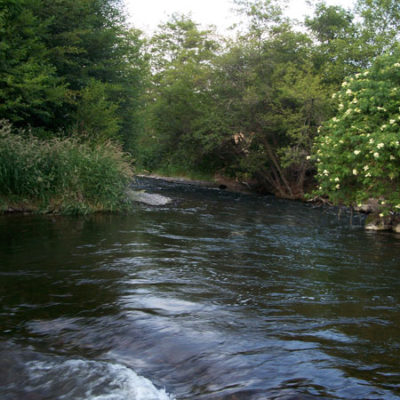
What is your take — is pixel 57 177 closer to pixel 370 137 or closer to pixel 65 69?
pixel 65 69

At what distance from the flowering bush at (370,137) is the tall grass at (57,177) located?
21.4 feet

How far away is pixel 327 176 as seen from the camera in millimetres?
13727

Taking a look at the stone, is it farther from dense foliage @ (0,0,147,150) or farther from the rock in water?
dense foliage @ (0,0,147,150)

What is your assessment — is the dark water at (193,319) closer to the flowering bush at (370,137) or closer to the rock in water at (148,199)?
the flowering bush at (370,137)

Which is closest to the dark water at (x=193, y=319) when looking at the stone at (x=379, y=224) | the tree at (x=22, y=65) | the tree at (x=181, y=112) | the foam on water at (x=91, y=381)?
the foam on water at (x=91, y=381)

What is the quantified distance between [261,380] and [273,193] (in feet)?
76.4

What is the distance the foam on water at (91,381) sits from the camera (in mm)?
3553

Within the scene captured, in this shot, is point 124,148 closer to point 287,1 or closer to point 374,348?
point 287,1

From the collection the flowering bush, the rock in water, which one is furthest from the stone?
the rock in water

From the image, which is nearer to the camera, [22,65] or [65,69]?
[22,65]

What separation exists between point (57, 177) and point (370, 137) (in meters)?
8.60

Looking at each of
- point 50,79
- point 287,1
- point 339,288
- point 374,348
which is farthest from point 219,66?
point 374,348

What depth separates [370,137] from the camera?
11.3 meters

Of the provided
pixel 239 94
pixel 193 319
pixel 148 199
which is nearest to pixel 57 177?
pixel 148 199
